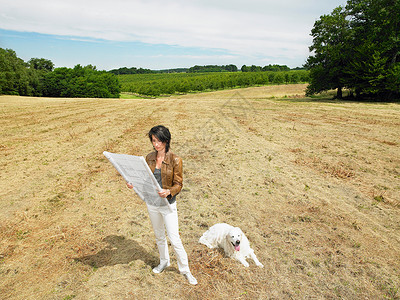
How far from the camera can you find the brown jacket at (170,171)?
3.69 meters

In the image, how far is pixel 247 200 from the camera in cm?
759

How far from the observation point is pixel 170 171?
12.2 ft

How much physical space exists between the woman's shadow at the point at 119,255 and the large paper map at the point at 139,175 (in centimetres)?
214

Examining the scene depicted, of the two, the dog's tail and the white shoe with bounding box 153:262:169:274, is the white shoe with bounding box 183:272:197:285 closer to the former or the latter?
the white shoe with bounding box 153:262:169:274

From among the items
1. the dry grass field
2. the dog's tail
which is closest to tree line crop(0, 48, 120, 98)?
the dry grass field

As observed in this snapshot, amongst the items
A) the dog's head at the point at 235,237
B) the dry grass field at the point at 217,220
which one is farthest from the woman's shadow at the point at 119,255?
the dog's head at the point at 235,237

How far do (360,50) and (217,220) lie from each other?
38685 mm

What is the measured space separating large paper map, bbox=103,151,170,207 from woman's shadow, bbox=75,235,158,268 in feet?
7.02

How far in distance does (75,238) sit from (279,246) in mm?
5213

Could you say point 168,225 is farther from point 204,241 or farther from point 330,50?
point 330,50

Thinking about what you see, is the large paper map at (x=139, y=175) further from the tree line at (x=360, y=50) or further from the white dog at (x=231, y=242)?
the tree line at (x=360, y=50)

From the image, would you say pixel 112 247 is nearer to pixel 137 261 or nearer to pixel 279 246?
pixel 137 261

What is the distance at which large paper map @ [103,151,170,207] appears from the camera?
10.3 ft

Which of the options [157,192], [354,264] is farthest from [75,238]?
[354,264]
